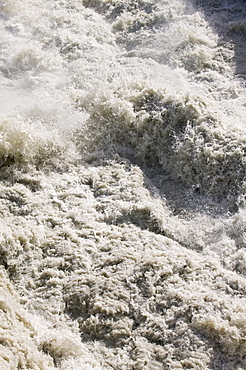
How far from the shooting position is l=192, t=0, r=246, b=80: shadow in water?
21.5 feet

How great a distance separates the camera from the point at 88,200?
4062 mm

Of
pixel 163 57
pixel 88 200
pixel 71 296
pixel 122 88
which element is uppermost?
pixel 163 57

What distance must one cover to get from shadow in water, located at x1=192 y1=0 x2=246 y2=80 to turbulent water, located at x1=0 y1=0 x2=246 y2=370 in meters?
0.05

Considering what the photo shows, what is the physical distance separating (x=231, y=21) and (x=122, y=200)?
494cm

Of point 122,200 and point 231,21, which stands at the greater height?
point 231,21

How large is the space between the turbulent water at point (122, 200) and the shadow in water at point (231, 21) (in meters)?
0.05

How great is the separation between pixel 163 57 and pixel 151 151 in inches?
95.5

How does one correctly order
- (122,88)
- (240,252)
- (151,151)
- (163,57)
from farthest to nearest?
1. (163,57)
2. (122,88)
3. (151,151)
4. (240,252)

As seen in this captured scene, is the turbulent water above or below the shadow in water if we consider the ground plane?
below

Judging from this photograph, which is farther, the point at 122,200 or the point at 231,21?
the point at 231,21

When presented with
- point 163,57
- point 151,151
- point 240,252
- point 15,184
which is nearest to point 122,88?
point 151,151

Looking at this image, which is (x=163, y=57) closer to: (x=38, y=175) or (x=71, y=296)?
(x=38, y=175)

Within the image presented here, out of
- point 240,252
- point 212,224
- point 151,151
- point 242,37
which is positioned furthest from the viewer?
point 242,37

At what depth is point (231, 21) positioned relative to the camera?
738cm
